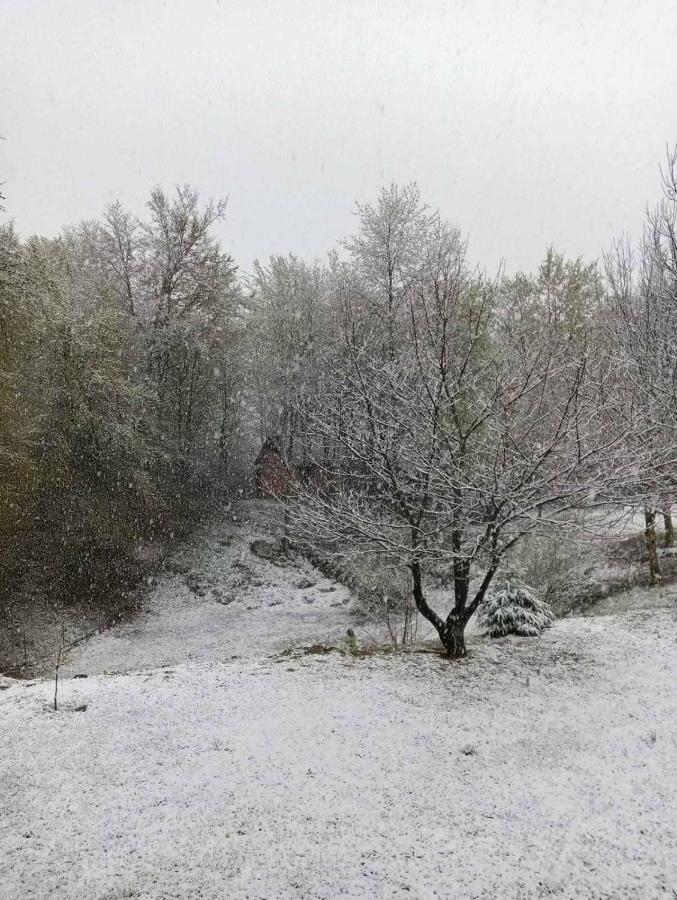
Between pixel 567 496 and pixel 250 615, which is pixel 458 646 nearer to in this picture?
pixel 567 496

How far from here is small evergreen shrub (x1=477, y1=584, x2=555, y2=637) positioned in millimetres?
8648

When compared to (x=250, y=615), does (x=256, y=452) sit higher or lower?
higher

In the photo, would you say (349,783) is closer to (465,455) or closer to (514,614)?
(465,455)

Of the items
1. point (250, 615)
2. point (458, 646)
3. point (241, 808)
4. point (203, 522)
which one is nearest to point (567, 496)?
point (458, 646)

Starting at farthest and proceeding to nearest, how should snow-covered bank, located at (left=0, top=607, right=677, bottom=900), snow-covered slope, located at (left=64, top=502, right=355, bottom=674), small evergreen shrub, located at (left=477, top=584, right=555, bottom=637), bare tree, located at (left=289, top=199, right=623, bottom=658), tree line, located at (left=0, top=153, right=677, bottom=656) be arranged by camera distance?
snow-covered slope, located at (left=64, top=502, right=355, bottom=674) < small evergreen shrub, located at (left=477, top=584, right=555, bottom=637) < tree line, located at (left=0, top=153, right=677, bottom=656) < bare tree, located at (left=289, top=199, right=623, bottom=658) < snow-covered bank, located at (left=0, top=607, right=677, bottom=900)

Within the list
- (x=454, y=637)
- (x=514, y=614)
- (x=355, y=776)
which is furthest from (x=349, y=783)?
(x=514, y=614)

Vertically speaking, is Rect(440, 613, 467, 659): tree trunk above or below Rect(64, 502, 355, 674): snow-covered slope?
above

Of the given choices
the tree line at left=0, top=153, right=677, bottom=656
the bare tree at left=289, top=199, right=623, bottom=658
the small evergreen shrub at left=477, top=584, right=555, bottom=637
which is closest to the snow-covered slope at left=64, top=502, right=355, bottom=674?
the tree line at left=0, top=153, right=677, bottom=656

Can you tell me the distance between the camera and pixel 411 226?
18594 mm

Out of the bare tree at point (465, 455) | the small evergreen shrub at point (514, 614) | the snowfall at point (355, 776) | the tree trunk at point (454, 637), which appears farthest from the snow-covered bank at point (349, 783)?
the bare tree at point (465, 455)

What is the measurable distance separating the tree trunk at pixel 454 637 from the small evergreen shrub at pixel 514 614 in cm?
155

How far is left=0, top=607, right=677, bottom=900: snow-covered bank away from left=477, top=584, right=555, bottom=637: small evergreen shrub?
1.40 metres

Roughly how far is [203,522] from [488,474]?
15894 mm

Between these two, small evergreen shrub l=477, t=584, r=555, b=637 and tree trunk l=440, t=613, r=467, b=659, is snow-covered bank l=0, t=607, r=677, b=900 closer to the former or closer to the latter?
tree trunk l=440, t=613, r=467, b=659
